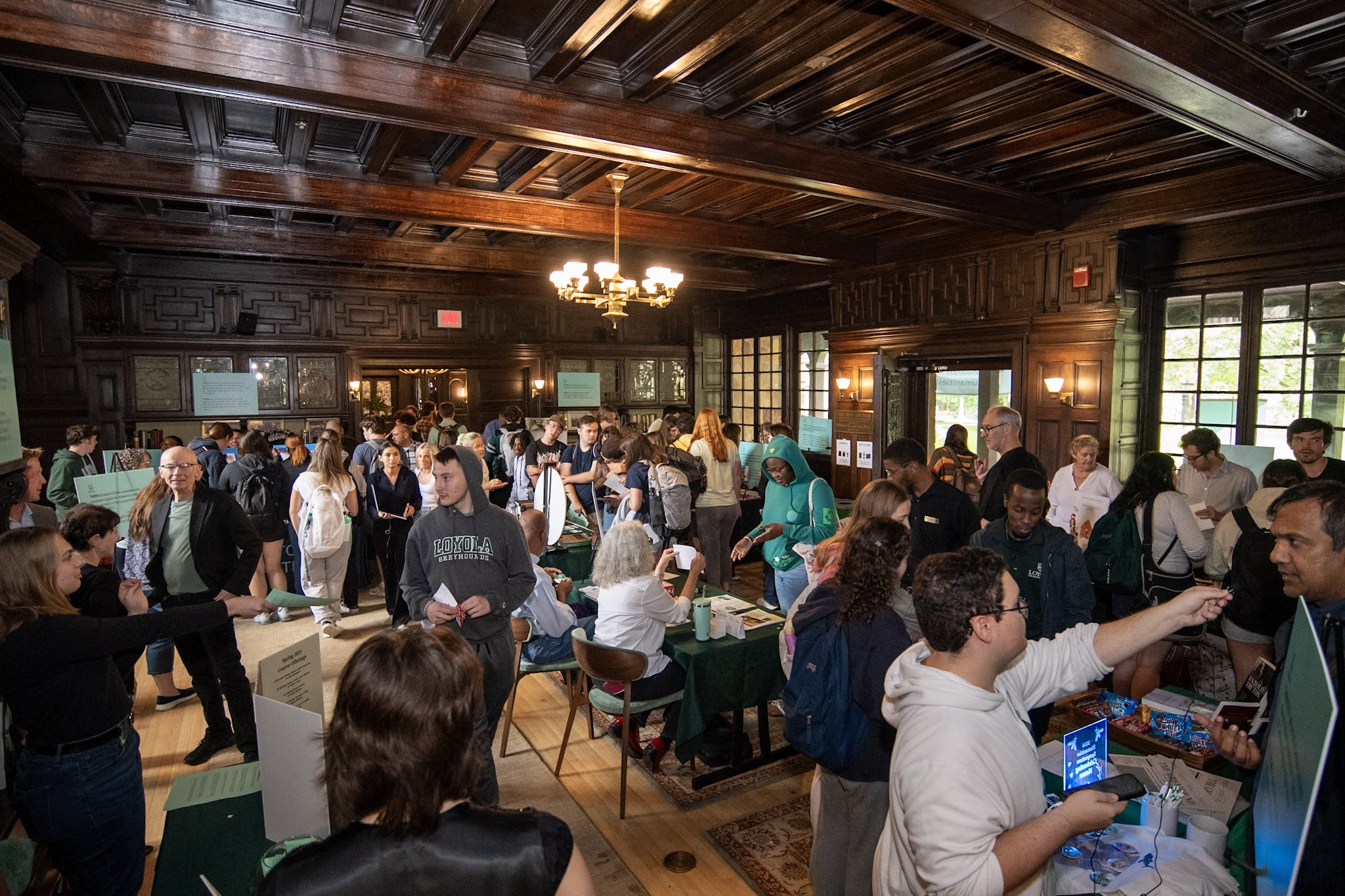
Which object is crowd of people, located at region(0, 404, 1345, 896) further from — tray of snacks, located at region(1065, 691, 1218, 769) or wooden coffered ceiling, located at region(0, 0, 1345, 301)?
wooden coffered ceiling, located at region(0, 0, 1345, 301)

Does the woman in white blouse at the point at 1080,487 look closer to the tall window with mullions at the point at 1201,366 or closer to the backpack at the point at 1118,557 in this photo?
the backpack at the point at 1118,557

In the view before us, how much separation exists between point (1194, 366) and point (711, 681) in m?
6.54

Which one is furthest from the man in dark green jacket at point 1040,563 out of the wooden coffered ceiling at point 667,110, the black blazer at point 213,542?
the black blazer at point 213,542

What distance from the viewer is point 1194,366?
7320 mm

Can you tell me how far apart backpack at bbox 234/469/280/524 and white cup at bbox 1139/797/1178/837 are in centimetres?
627

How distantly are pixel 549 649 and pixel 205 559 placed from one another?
2010 mm

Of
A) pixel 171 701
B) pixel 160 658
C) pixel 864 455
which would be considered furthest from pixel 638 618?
pixel 864 455

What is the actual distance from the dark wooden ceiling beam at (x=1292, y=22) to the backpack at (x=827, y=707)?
13.1 feet

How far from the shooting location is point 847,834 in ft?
8.36

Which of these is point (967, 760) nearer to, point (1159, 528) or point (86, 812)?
point (86, 812)

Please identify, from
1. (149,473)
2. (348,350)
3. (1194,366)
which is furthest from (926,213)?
(348,350)

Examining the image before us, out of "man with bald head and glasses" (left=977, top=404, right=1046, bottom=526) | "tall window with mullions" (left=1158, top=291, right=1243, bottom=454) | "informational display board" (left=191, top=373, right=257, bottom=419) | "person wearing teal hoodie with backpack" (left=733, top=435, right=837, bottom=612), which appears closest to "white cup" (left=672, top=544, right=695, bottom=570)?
"person wearing teal hoodie with backpack" (left=733, top=435, right=837, bottom=612)

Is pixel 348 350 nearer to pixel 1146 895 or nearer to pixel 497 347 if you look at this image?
pixel 497 347

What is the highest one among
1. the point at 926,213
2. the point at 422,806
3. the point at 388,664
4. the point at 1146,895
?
the point at 926,213
